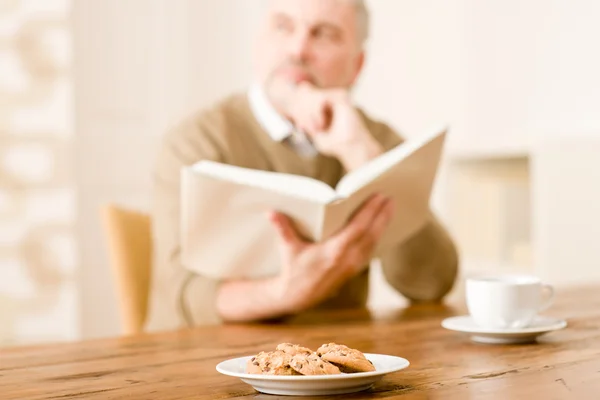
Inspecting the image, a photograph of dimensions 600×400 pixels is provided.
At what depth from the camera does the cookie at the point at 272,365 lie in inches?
25.6

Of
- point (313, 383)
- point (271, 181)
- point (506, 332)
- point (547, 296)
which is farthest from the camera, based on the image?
point (271, 181)

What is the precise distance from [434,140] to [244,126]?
0.60 meters

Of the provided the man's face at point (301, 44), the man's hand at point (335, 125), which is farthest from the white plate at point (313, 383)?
the man's face at point (301, 44)

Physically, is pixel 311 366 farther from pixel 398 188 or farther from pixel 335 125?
pixel 335 125

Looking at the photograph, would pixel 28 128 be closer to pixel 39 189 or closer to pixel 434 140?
pixel 39 189

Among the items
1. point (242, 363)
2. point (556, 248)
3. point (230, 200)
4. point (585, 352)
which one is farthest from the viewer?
point (556, 248)

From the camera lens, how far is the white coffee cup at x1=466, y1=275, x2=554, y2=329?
94 cm

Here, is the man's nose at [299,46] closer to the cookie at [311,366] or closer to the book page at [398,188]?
the book page at [398,188]

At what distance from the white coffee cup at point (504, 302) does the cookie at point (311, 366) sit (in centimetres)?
35

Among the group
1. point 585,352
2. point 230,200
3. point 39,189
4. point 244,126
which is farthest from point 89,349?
point 39,189

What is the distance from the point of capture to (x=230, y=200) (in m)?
1.17

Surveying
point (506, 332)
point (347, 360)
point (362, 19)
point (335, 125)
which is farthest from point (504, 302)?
point (362, 19)

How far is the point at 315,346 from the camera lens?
3.24 feet

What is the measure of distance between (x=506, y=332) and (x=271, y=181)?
38 centimetres
